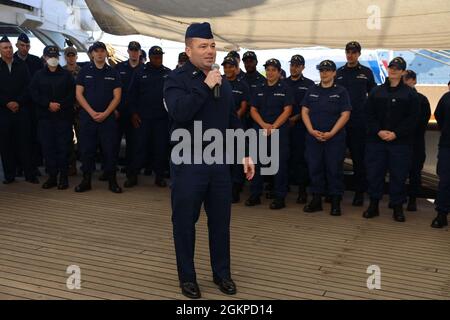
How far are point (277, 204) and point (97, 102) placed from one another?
2564 mm

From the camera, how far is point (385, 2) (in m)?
6.13

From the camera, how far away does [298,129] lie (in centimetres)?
708

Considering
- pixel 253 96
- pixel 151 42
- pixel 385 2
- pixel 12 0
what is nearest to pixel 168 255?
pixel 253 96

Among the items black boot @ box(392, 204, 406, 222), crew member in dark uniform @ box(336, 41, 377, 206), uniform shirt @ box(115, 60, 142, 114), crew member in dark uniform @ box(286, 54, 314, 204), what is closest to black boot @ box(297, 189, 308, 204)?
crew member in dark uniform @ box(286, 54, 314, 204)

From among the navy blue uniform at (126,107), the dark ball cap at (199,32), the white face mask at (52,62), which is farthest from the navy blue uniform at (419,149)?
the white face mask at (52,62)

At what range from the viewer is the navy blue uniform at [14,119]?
7.24m

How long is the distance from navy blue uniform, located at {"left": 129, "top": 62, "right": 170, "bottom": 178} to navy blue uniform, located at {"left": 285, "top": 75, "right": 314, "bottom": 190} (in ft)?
5.67

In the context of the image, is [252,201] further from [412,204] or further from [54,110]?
[54,110]

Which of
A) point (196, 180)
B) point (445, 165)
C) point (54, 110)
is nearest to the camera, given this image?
point (196, 180)

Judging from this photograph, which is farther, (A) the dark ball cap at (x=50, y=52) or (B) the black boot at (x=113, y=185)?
(B) the black boot at (x=113, y=185)

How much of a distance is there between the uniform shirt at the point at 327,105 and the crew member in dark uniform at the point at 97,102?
244cm

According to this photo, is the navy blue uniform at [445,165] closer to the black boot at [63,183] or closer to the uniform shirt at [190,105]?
the uniform shirt at [190,105]

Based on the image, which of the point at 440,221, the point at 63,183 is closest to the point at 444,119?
the point at 440,221

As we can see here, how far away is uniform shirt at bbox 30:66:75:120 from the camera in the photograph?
7.03 metres
